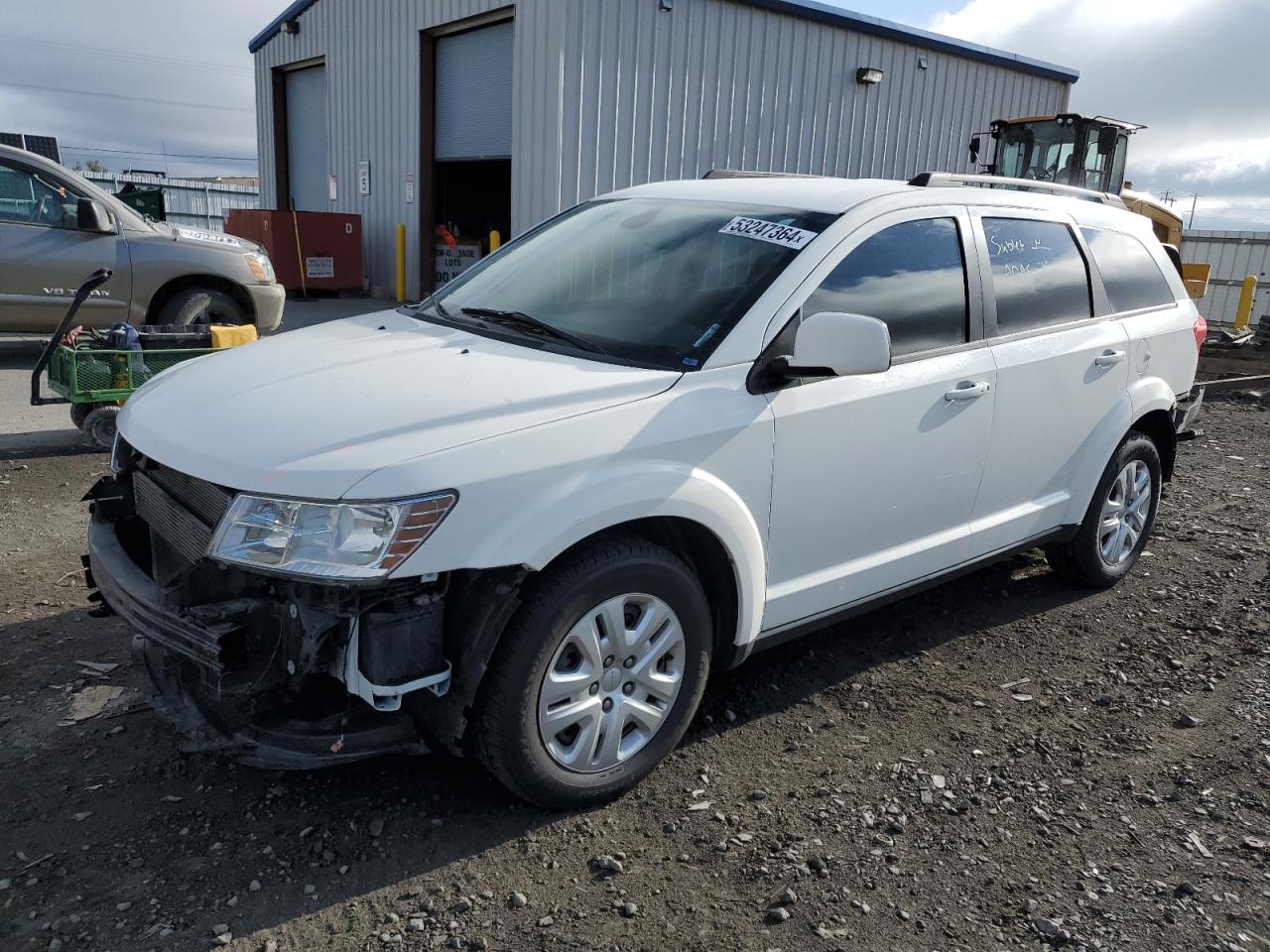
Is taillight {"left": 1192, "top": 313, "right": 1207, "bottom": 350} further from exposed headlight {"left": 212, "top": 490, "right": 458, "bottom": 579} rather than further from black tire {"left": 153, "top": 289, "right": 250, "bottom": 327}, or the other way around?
black tire {"left": 153, "top": 289, "right": 250, "bottom": 327}

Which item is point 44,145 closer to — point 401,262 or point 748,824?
point 401,262

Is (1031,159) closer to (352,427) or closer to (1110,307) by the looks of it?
(1110,307)

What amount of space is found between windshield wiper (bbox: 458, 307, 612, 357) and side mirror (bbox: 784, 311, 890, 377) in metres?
0.62

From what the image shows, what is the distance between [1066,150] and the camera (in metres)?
14.3

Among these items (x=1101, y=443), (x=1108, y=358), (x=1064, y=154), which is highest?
(x=1064, y=154)

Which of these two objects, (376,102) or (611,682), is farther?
(376,102)

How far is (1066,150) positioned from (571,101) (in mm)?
6966

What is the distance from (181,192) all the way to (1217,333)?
73.0 feet

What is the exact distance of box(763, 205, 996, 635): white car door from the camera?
329 centimetres

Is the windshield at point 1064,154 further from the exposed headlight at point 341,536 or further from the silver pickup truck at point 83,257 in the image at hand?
the exposed headlight at point 341,536

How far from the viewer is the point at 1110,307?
4586 mm

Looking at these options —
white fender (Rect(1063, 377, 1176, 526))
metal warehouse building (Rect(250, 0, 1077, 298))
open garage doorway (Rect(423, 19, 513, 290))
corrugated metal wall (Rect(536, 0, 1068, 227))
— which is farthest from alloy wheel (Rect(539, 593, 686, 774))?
open garage doorway (Rect(423, 19, 513, 290))

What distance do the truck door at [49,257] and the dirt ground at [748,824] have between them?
5298mm

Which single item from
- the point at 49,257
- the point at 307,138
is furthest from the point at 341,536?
the point at 307,138
